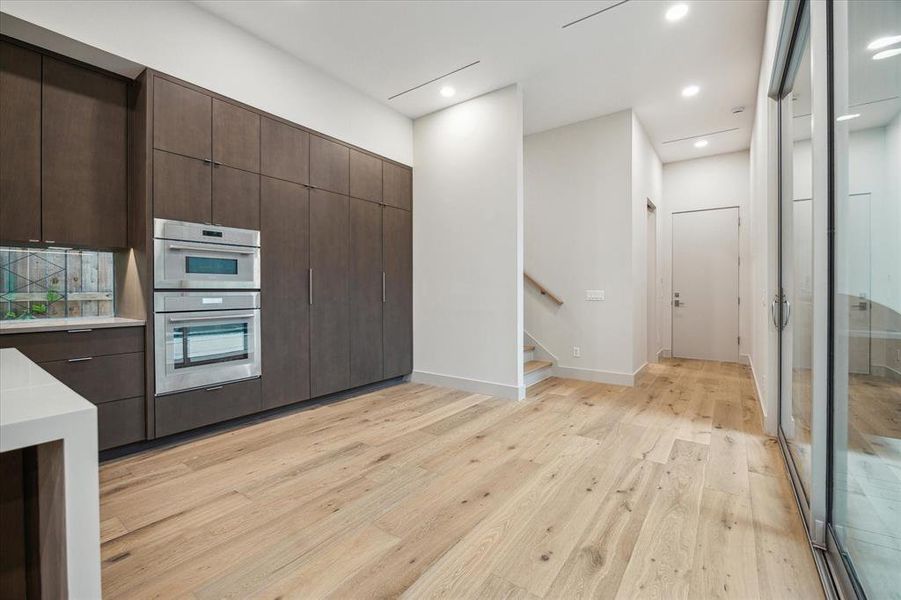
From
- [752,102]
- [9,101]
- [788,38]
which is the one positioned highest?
[752,102]

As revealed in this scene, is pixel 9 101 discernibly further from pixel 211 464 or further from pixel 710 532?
pixel 710 532

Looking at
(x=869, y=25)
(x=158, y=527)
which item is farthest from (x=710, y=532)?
(x=158, y=527)

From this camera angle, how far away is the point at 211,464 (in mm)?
2568

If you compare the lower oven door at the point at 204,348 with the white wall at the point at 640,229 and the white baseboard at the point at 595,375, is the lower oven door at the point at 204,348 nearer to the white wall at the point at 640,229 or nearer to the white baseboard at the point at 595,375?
the white baseboard at the point at 595,375

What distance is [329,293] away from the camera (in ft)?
12.8

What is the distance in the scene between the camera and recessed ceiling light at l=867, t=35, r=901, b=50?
1.06 m

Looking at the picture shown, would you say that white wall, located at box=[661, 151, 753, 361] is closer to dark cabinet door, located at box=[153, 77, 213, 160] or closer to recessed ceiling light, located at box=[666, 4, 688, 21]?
recessed ceiling light, located at box=[666, 4, 688, 21]

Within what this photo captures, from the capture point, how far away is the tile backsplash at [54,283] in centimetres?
264

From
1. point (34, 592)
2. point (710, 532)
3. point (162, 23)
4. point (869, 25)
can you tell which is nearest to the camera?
point (34, 592)

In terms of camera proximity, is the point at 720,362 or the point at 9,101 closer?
the point at 9,101

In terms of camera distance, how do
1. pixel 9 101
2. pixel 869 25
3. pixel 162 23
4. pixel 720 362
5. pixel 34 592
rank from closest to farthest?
pixel 34 592, pixel 869 25, pixel 9 101, pixel 162 23, pixel 720 362

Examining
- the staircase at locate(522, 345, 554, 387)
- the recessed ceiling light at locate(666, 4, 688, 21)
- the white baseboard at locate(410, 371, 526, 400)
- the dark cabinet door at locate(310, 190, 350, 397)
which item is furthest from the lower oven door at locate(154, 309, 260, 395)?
the recessed ceiling light at locate(666, 4, 688, 21)

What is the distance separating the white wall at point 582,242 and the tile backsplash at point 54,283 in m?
4.34

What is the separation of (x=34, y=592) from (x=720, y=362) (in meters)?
7.20
